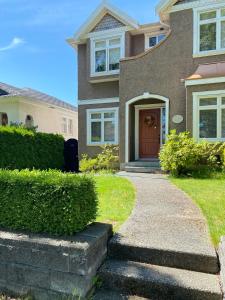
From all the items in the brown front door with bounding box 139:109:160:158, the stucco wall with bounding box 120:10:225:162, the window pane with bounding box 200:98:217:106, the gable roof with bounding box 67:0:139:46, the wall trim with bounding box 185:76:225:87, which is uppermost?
the gable roof with bounding box 67:0:139:46

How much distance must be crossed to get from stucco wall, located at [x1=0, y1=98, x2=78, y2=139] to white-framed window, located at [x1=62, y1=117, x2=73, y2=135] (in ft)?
1.03

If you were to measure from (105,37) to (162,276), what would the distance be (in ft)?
51.3

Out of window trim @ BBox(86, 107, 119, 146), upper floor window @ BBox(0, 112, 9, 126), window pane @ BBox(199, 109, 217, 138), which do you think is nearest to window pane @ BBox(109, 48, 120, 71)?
window trim @ BBox(86, 107, 119, 146)

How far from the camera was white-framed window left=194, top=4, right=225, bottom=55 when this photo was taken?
13.2m

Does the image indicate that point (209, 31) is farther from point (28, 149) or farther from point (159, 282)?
point (159, 282)

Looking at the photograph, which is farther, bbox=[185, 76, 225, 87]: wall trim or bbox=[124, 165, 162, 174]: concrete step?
bbox=[124, 165, 162, 174]: concrete step

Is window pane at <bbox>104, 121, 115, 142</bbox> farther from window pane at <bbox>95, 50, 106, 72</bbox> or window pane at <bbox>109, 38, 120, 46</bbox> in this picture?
window pane at <bbox>109, 38, 120, 46</bbox>

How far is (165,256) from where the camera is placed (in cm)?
361

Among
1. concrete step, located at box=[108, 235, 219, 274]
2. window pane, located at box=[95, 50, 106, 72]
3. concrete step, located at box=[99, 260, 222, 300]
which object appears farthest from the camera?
window pane, located at box=[95, 50, 106, 72]

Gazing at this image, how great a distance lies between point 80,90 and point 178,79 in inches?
250

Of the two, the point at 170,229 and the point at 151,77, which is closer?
the point at 170,229

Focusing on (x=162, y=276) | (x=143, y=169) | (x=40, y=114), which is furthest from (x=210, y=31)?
(x=40, y=114)

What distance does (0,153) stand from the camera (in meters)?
13.0

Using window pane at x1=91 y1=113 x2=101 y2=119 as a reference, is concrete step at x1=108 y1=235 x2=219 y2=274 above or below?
below
